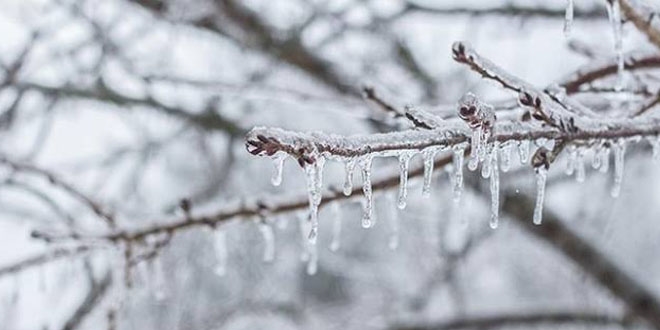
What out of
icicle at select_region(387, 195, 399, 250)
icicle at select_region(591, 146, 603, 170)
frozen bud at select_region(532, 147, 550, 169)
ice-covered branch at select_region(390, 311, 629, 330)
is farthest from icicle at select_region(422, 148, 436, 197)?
ice-covered branch at select_region(390, 311, 629, 330)

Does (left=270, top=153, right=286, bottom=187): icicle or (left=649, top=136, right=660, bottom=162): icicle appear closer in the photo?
(left=270, top=153, right=286, bottom=187): icicle

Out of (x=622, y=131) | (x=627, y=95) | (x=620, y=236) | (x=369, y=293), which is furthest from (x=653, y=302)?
(x=620, y=236)

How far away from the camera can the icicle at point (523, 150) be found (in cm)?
85

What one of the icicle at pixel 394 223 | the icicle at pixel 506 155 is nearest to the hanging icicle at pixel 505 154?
the icicle at pixel 506 155

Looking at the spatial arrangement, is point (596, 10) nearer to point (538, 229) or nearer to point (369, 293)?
point (538, 229)

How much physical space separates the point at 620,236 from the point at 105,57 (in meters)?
6.73

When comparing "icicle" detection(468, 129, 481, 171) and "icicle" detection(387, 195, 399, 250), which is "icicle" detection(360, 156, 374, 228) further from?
"icicle" detection(387, 195, 399, 250)

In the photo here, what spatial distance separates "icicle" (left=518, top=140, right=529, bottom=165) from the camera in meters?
0.85

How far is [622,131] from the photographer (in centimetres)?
91

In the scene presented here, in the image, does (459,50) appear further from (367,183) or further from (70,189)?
(70,189)

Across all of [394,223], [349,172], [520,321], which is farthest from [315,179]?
[520,321]

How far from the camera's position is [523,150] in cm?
88

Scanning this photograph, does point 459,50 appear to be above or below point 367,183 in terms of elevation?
above

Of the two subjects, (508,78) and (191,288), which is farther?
(191,288)
